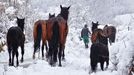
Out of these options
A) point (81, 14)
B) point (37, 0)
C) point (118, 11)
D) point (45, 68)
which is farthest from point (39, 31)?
point (37, 0)

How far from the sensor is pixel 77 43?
34594mm

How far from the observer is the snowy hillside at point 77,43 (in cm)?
1012

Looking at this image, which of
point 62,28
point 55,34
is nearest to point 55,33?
point 55,34

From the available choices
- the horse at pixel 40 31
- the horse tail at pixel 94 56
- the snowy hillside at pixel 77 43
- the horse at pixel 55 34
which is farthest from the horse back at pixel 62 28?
the horse tail at pixel 94 56

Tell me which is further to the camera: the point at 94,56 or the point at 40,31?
the point at 40,31

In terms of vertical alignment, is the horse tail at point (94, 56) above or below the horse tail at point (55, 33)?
below

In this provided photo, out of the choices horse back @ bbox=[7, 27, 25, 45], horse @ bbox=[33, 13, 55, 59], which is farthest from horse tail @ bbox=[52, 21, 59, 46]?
horse @ bbox=[33, 13, 55, 59]

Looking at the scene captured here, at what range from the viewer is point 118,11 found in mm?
154000

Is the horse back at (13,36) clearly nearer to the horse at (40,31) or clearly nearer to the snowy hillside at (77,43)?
the snowy hillside at (77,43)

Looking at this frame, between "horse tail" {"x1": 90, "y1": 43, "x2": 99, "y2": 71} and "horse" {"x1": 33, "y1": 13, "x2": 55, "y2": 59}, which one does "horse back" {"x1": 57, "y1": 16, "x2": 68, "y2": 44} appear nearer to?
"horse" {"x1": 33, "y1": 13, "x2": 55, "y2": 59}

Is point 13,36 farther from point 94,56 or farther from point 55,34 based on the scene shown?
point 94,56

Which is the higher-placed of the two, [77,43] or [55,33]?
[55,33]

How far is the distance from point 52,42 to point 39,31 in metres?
2.84

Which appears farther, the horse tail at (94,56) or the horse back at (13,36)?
the horse back at (13,36)
